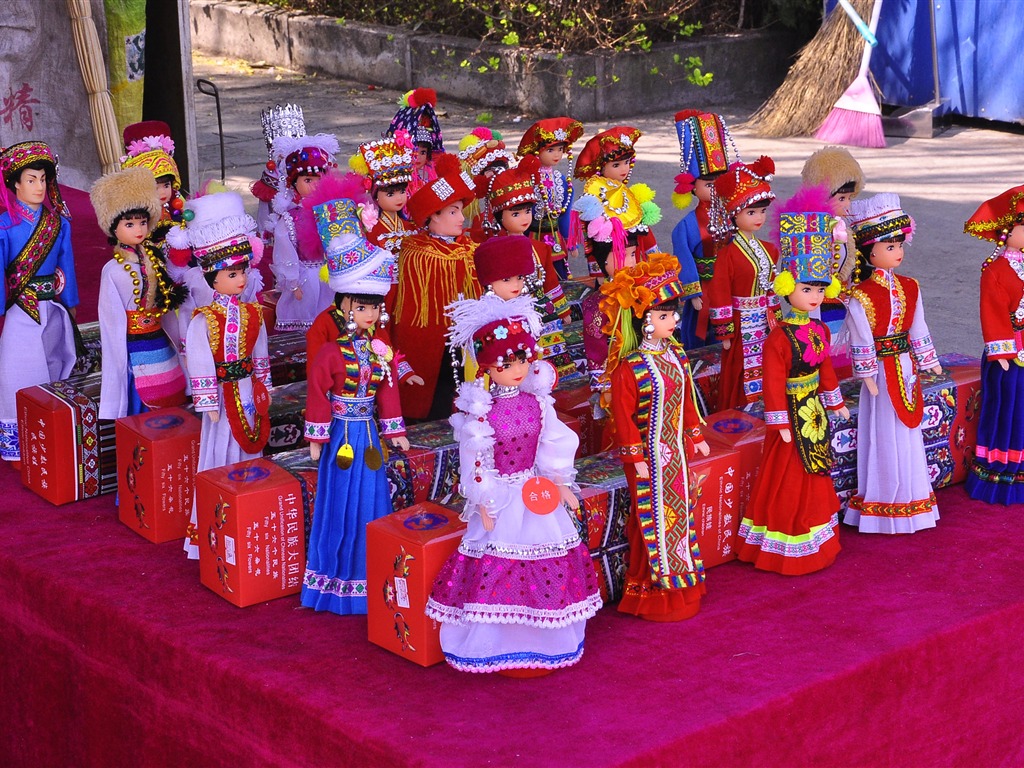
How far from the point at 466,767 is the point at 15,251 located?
10.2 ft

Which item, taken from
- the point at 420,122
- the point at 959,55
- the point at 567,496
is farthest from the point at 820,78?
the point at 567,496

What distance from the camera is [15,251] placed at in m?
5.31

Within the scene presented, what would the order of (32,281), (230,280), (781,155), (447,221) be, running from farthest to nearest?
(781,155), (32,281), (447,221), (230,280)

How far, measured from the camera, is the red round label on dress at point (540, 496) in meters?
3.75

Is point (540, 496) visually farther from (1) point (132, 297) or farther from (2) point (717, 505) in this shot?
(1) point (132, 297)

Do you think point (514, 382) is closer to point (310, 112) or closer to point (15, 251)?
point (15, 251)

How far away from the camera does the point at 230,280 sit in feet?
14.8

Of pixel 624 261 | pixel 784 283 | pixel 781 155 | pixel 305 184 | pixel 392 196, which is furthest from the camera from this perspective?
pixel 781 155

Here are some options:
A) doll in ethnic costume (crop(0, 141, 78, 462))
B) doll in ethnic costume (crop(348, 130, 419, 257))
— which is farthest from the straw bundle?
doll in ethnic costume (crop(348, 130, 419, 257))

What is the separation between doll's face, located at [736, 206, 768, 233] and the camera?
546 cm

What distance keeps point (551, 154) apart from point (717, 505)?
2.56 m

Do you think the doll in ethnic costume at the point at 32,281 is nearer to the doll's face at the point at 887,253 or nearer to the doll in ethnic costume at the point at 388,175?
the doll in ethnic costume at the point at 388,175

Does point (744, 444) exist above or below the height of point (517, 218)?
below

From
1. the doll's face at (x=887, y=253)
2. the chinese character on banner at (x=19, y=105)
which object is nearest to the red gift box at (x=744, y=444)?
the doll's face at (x=887, y=253)
